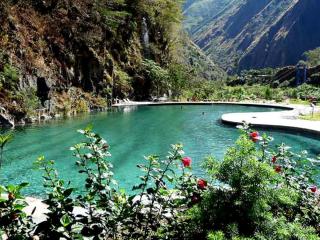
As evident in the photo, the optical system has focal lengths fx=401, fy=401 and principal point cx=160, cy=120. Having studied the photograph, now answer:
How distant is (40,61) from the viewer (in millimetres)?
30203

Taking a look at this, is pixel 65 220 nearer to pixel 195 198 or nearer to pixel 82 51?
pixel 195 198

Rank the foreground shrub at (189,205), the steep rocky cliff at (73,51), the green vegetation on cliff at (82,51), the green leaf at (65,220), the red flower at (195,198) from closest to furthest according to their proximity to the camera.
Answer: the green leaf at (65,220) → the foreground shrub at (189,205) → the red flower at (195,198) → the steep rocky cliff at (73,51) → the green vegetation on cliff at (82,51)

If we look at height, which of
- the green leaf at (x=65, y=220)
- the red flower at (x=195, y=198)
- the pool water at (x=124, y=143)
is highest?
the green leaf at (x=65, y=220)

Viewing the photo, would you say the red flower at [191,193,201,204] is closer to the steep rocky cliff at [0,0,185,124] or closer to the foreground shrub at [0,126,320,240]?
the foreground shrub at [0,126,320,240]

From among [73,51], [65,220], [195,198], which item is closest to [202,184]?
[195,198]

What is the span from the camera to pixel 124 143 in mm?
17719

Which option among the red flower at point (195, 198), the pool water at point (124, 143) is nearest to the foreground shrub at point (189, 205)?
the red flower at point (195, 198)

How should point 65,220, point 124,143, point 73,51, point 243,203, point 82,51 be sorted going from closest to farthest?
point 65,220 < point 243,203 < point 124,143 < point 73,51 < point 82,51

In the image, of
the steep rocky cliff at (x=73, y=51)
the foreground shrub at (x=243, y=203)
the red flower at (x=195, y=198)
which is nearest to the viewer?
the foreground shrub at (x=243, y=203)

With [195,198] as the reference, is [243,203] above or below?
above

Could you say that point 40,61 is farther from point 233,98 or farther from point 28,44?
point 233,98

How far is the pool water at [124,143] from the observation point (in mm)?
12281

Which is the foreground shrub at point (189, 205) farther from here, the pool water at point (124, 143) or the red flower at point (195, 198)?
the pool water at point (124, 143)

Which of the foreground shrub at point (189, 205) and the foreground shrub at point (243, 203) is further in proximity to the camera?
the foreground shrub at point (243, 203)
